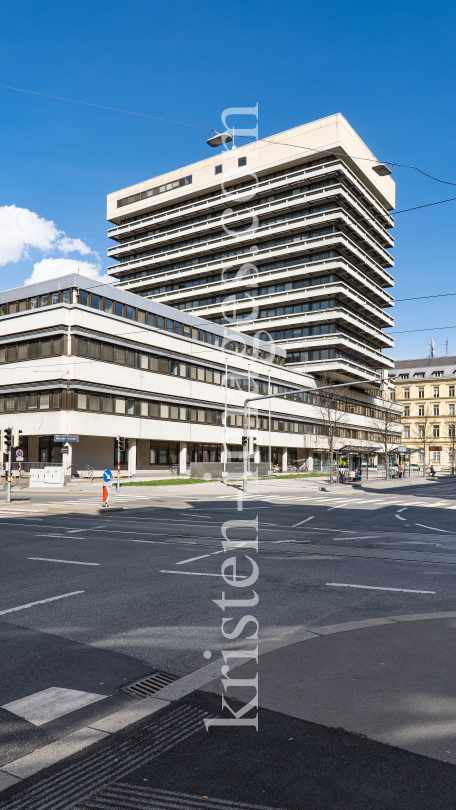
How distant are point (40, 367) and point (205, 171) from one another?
56.8 m

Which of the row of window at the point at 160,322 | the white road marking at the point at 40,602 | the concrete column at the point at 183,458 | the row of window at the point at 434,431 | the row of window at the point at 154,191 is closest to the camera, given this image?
the white road marking at the point at 40,602

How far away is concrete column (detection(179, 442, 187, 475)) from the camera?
167ft

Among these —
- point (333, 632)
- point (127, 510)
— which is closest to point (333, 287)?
point (127, 510)

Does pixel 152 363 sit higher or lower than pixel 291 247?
lower

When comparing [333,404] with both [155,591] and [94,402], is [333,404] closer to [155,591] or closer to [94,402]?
[94,402]

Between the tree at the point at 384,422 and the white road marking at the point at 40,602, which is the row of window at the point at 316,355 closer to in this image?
the tree at the point at 384,422

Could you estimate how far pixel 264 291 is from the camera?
79062mm

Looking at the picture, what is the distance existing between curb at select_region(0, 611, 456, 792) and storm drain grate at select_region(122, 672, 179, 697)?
4.5 inches

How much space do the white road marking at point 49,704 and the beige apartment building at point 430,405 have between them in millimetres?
100483

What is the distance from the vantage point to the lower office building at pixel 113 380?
39.2 metres

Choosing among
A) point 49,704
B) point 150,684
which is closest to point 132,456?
point 150,684

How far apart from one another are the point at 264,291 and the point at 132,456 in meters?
41.6

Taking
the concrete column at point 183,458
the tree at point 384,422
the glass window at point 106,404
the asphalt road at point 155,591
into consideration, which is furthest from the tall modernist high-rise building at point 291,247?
the asphalt road at point 155,591

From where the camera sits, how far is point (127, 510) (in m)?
22.0
